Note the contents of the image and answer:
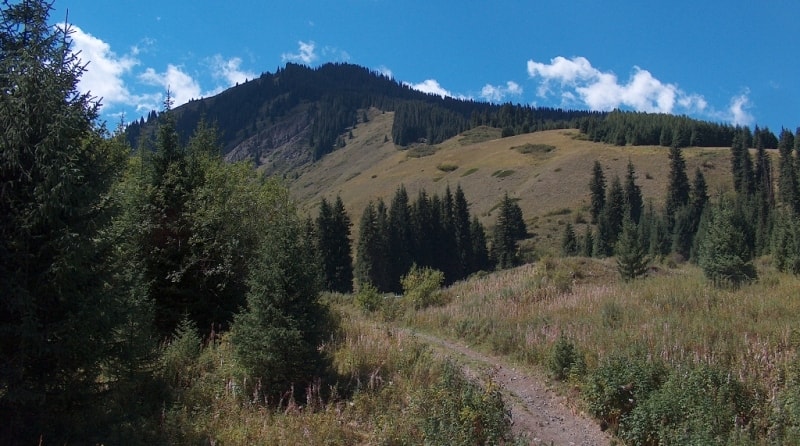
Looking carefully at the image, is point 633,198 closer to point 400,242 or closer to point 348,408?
point 400,242

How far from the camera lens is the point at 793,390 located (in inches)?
294

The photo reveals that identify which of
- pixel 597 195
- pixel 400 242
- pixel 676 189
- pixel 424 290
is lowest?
pixel 424 290

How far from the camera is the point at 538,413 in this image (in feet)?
30.0

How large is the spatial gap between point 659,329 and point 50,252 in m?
11.3

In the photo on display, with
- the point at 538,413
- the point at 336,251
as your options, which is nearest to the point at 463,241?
the point at 336,251

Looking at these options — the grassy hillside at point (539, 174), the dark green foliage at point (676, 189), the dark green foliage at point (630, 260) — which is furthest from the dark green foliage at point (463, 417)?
the dark green foliage at point (676, 189)

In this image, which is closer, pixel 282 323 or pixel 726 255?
pixel 282 323

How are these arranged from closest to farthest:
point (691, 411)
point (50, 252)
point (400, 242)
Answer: point (50, 252)
point (691, 411)
point (400, 242)

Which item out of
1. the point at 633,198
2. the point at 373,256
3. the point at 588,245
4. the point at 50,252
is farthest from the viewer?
the point at 633,198

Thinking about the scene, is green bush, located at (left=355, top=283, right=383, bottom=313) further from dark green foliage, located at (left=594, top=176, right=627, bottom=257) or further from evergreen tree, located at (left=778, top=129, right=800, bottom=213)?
evergreen tree, located at (left=778, top=129, right=800, bottom=213)

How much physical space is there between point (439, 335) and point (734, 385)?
26.0ft

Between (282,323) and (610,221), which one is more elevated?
(610,221)

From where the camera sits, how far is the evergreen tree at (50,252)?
21.2 feet

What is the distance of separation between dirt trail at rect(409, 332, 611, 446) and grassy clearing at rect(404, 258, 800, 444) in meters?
0.48
